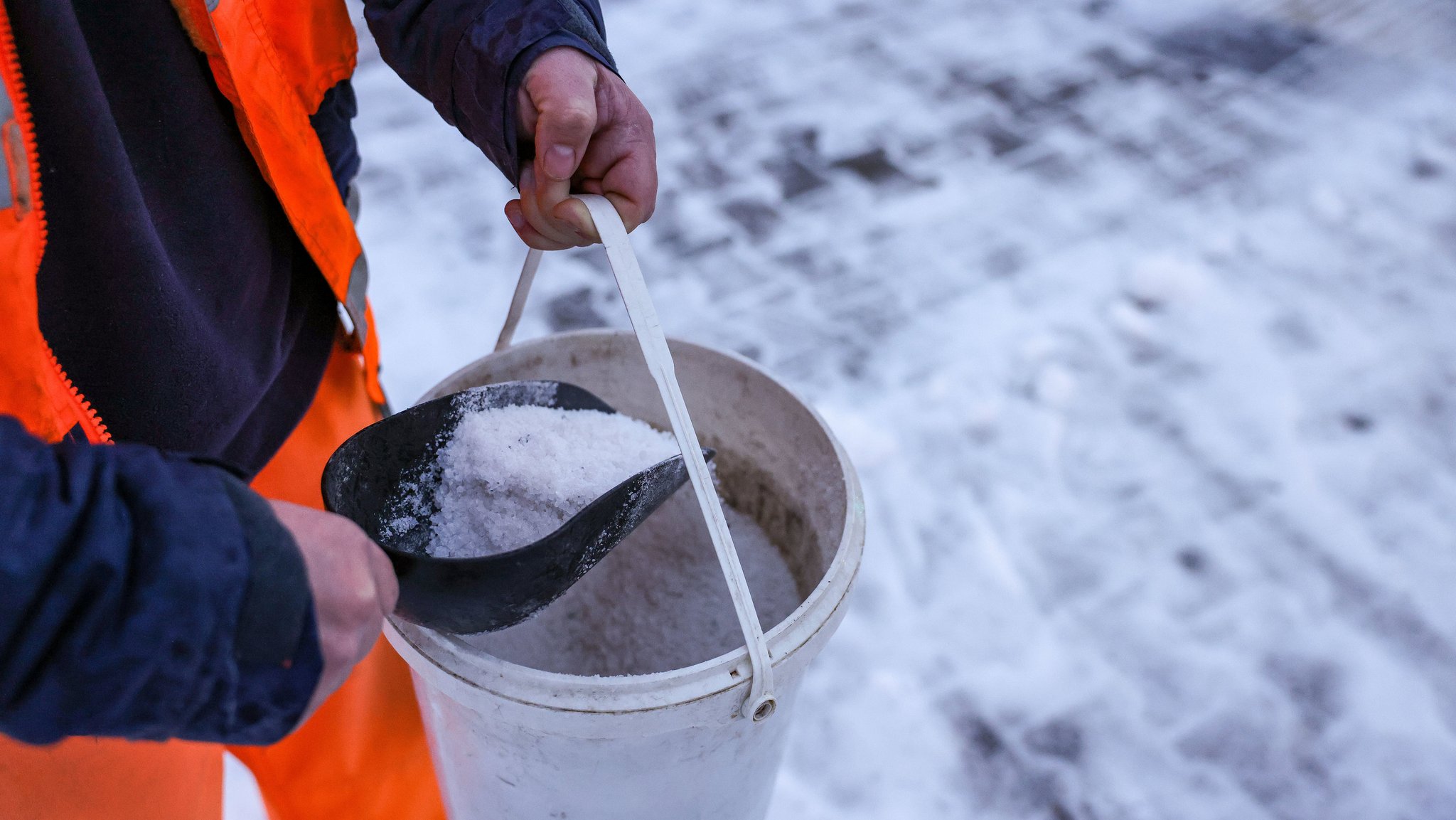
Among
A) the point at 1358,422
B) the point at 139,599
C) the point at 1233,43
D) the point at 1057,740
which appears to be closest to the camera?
the point at 139,599

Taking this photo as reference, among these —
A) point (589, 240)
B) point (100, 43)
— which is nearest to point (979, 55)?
point (589, 240)

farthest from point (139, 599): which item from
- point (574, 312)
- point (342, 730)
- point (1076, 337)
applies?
point (1076, 337)

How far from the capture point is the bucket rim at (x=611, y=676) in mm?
678

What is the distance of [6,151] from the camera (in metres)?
0.54

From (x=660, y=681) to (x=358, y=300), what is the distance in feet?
1.91

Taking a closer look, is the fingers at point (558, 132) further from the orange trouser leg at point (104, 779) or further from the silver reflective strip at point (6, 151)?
the orange trouser leg at point (104, 779)

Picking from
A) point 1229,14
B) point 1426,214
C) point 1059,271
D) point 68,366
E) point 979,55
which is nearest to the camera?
point 68,366

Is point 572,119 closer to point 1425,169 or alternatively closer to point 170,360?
point 170,360

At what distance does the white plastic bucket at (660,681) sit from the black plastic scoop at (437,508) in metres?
0.06

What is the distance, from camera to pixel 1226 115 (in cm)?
271

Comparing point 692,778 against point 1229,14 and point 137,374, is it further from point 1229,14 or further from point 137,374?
point 1229,14

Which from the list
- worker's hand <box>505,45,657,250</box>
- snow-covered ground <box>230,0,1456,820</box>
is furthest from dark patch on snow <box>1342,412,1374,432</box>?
worker's hand <box>505,45,657,250</box>

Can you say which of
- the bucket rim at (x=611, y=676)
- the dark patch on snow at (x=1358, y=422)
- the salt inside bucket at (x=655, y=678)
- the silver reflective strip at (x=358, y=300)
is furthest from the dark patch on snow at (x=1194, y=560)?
the silver reflective strip at (x=358, y=300)

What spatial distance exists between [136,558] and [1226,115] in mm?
3074
